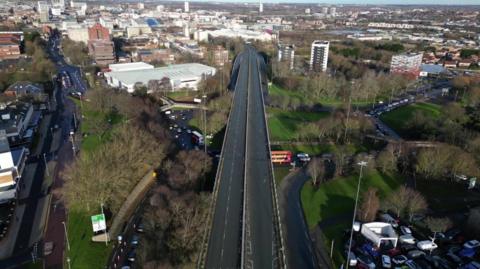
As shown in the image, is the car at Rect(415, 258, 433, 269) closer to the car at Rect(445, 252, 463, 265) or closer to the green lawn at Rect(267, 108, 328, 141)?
the car at Rect(445, 252, 463, 265)

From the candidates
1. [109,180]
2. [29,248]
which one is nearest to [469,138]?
[109,180]

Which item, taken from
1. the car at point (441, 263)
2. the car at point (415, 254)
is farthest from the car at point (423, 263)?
the car at point (441, 263)

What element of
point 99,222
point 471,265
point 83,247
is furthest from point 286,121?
point 83,247

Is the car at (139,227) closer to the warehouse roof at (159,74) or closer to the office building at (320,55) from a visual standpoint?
the warehouse roof at (159,74)

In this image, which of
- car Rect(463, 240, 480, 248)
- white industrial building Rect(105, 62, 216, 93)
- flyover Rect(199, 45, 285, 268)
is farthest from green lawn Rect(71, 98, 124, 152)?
car Rect(463, 240, 480, 248)

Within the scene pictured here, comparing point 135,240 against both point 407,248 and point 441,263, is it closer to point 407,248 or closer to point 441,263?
point 407,248

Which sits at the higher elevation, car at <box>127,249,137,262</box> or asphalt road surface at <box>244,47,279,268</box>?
asphalt road surface at <box>244,47,279,268</box>

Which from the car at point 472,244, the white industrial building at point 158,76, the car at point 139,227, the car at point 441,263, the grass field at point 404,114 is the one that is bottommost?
Result: the car at point 139,227
